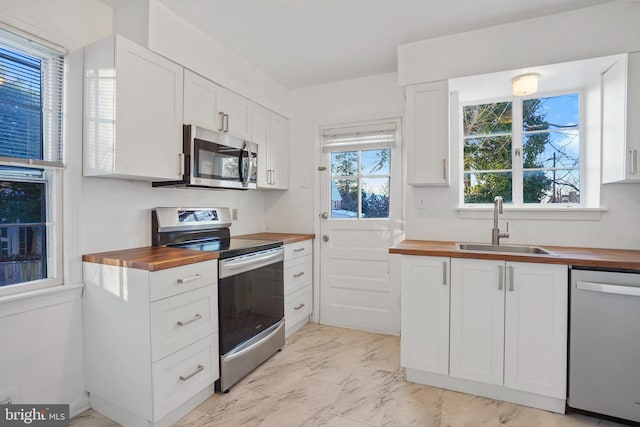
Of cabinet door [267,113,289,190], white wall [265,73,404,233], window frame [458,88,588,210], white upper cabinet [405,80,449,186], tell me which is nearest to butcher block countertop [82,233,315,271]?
cabinet door [267,113,289,190]

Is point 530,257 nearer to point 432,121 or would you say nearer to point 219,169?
point 432,121

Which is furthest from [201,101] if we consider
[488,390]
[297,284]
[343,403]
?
[488,390]

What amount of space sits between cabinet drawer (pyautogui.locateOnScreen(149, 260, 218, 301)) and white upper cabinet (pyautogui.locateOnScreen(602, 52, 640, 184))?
8.87ft

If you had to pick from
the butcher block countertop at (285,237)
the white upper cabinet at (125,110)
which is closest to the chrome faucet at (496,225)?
the butcher block countertop at (285,237)

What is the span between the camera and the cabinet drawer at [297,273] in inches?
115

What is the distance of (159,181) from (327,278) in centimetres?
187

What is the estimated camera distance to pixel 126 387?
1.74 m

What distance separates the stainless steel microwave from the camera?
2229 millimetres

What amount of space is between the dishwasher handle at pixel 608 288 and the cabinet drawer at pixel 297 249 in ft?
6.81

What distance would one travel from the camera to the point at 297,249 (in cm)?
309

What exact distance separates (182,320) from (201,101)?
5.11 feet

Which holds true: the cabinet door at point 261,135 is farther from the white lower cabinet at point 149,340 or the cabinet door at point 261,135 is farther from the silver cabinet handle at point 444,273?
the silver cabinet handle at point 444,273
